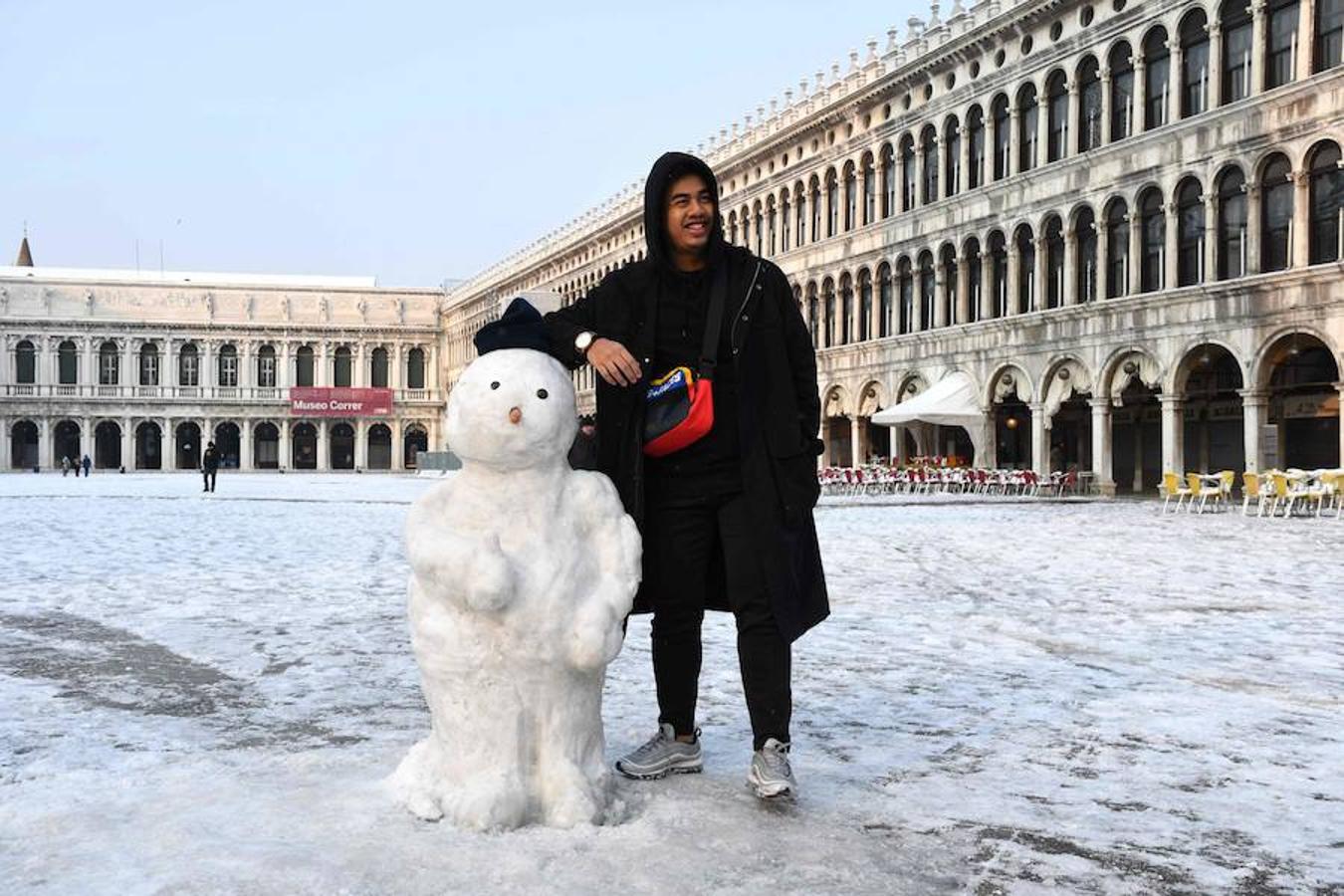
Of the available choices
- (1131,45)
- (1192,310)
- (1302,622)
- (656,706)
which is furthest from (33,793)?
(1131,45)

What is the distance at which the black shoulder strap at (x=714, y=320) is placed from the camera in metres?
3.65

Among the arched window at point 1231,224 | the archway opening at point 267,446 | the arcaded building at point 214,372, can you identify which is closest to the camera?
the arched window at point 1231,224

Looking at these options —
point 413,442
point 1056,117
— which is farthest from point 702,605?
point 413,442

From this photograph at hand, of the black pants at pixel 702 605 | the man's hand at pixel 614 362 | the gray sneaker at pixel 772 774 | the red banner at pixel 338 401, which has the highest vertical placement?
the red banner at pixel 338 401

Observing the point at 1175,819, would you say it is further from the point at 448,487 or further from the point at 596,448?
the point at 448,487

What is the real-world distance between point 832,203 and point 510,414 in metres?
35.3

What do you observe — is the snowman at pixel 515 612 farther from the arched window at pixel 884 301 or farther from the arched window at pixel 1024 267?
the arched window at pixel 884 301

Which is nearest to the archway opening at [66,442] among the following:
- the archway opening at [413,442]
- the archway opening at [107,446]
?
the archway opening at [107,446]

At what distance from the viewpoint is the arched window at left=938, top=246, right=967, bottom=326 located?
1249 inches

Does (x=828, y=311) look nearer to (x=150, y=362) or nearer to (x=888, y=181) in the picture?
(x=888, y=181)

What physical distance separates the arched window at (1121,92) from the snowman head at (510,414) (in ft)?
82.8

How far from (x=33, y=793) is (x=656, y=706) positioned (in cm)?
219

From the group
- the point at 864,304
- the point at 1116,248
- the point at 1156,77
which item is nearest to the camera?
the point at 1156,77

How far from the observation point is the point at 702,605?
12.5 feet
